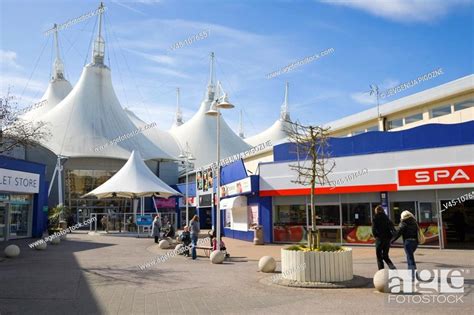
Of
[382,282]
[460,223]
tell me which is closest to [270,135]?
[460,223]

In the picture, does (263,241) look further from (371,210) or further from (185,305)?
(185,305)

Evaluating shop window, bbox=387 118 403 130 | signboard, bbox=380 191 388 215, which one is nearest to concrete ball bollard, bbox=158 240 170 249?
signboard, bbox=380 191 388 215

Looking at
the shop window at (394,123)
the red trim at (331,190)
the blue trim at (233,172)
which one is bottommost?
the red trim at (331,190)

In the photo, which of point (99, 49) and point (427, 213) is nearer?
point (427, 213)

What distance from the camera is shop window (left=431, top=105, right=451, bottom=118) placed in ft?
74.8

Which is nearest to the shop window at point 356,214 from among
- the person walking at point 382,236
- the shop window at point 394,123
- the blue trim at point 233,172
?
the blue trim at point 233,172

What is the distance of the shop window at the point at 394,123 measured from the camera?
2594cm

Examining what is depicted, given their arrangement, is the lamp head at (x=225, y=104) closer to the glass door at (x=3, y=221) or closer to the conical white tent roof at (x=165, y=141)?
the glass door at (x=3, y=221)

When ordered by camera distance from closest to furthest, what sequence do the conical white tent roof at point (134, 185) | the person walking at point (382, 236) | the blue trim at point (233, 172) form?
the person walking at point (382, 236) → the blue trim at point (233, 172) → the conical white tent roof at point (134, 185)

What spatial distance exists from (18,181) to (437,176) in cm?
2066

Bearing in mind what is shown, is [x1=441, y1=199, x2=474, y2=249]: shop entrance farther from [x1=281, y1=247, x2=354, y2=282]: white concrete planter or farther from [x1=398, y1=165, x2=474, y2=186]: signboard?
[x1=281, y1=247, x2=354, y2=282]: white concrete planter

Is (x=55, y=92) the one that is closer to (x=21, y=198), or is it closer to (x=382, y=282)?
(x=21, y=198)

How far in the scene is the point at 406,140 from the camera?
19.2 meters

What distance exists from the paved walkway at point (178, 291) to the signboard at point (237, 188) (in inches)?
315
